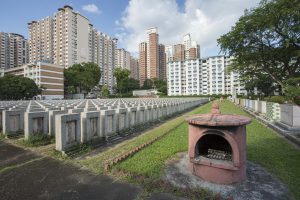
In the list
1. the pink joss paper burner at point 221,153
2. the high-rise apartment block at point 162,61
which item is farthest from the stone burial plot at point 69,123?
the high-rise apartment block at point 162,61

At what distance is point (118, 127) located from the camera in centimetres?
900

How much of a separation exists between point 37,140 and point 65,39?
86.5m

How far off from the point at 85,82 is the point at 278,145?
2527 inches

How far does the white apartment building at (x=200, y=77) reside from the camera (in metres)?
91.6

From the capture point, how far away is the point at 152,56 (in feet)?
396

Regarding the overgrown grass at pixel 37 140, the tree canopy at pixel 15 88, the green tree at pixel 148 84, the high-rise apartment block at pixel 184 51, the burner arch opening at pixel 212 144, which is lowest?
the overgrown grass at pixel 37 140

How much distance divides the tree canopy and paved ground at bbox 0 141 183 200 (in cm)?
5209

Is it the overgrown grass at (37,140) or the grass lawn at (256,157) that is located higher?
the overgrown grass at (37,140)

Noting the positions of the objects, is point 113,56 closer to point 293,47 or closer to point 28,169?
point 293,47

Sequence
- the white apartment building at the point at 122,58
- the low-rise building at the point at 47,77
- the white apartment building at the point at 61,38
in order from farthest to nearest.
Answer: the white apartment building at the point at 122,58
the white apartment building at the point at 61,38
the low-rise building at the point at 47,77

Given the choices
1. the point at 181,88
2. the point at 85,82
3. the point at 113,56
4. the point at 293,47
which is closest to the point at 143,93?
the point at 181,88

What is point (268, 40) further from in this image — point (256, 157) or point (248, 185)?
point (248, 185)

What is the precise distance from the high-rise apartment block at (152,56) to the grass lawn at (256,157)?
115m

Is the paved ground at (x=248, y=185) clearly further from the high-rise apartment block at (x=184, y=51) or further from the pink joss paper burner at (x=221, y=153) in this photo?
the high-rise apartment block at (x=184, y=51)
